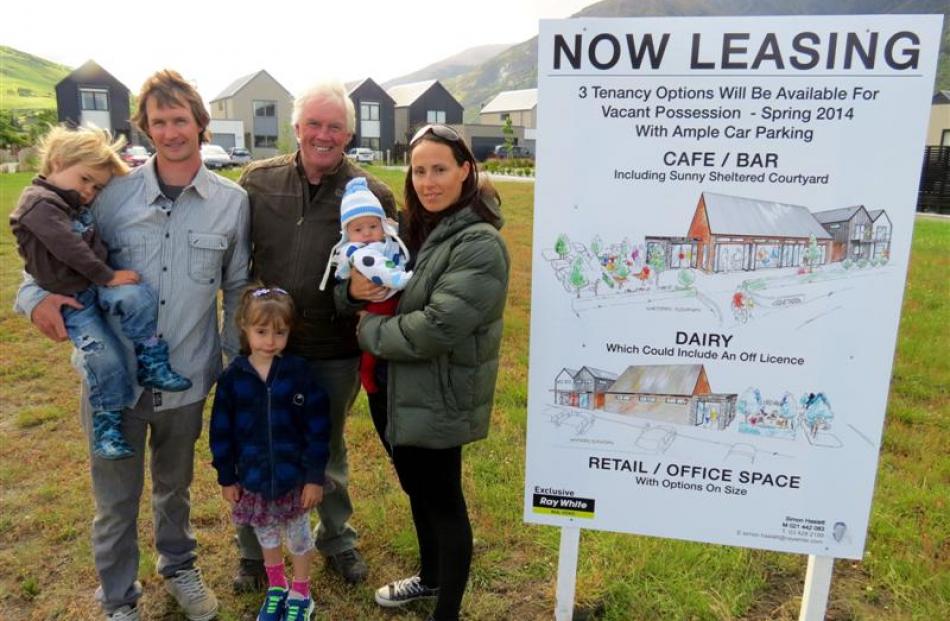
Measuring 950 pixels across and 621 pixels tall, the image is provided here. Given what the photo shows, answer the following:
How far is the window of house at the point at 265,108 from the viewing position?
63.8 meters

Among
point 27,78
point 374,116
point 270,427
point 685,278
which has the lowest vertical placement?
point 270,427

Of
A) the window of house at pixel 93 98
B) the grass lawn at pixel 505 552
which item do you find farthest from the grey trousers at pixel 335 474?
the window of house at pixel 93 98

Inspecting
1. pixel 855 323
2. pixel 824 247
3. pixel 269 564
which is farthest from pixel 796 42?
pixel 269 564

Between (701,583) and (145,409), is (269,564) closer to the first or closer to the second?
(145,409)

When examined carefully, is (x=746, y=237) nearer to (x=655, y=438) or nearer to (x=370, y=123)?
(x=655, y=438)

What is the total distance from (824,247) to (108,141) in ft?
8.68

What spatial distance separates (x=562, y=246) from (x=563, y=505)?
40.2 inches

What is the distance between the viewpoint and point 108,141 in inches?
106

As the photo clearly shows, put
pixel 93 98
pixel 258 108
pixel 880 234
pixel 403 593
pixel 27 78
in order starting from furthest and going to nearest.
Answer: pixel 27 78, pixel 258 108, pixel 93 98, pixel 403 593, pixel 880 234

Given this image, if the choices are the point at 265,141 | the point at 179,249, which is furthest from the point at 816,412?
the point at 265,141

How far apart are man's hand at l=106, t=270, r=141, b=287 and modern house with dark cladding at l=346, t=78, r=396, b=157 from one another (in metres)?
61.8

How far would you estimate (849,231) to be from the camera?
2.25 meters

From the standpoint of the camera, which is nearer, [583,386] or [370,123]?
[583,386]

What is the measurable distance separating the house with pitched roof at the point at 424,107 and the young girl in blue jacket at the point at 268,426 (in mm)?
62872
